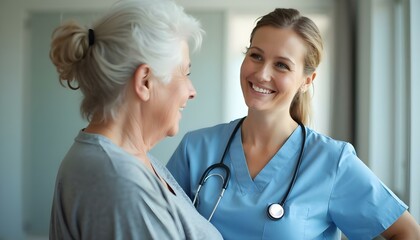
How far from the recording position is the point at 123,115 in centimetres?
86

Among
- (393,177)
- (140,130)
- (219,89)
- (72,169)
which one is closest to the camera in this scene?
(72,169)

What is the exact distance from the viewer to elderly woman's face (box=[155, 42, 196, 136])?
891mm

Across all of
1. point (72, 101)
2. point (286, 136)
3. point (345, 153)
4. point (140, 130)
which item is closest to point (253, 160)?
point (286, 136)

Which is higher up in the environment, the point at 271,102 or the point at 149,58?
the point at 149,58

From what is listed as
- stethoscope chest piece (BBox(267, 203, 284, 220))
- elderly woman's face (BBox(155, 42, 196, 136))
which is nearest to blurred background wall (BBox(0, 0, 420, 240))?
stethoscope chest piece (BBox(267, 203, 284, 220))

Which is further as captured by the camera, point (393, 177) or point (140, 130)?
point (393, 177)

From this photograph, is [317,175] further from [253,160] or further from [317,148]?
[253,160]

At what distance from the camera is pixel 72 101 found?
343 centimetres

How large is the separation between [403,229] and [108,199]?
890 millimetres

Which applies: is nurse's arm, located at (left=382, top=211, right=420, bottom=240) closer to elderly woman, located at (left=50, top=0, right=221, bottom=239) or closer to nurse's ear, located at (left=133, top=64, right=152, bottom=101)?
elderly woman, located at (left=50, top=0, right=221, bottom=239)

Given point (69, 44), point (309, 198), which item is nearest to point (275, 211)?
point (309, 198)

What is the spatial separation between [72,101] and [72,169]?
2.85 meters

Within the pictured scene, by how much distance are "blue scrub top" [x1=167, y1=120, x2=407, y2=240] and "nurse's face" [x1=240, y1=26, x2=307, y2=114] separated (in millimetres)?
172

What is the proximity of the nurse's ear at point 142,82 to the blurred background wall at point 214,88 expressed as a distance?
2212mm
